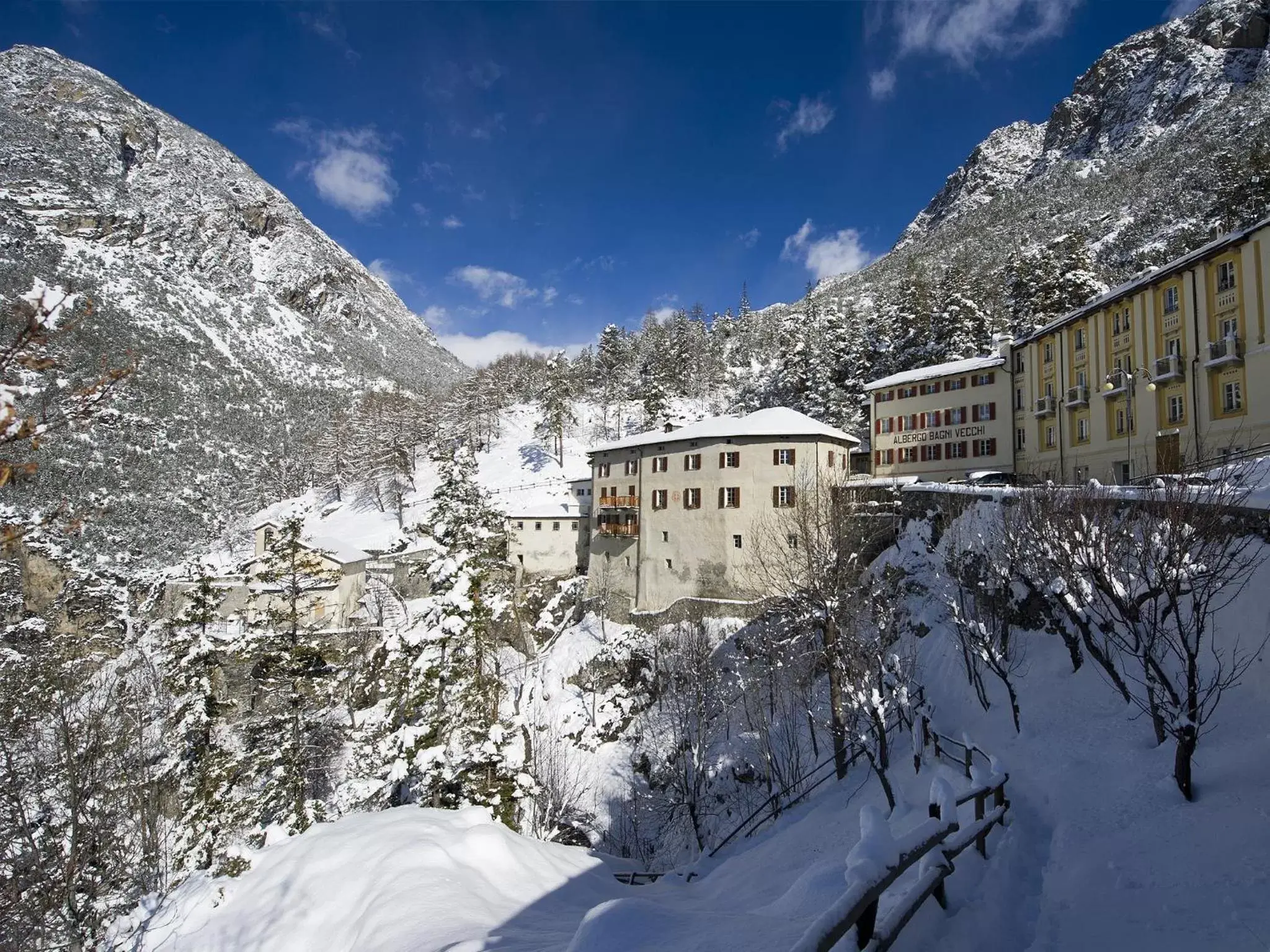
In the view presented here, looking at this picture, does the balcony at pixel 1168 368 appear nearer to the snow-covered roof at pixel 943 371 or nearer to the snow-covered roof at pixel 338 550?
the snow-covered roof at pixel 943 371

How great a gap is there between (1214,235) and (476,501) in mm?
62037

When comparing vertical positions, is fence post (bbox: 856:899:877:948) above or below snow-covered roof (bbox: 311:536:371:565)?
above

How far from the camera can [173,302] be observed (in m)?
118

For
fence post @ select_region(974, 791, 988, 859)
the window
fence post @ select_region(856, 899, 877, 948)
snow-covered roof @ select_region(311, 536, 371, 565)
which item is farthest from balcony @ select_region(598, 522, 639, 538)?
fence post @ select_region(856, 899, 877, 948)

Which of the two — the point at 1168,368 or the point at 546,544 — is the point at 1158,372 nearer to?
the point at 1168,368

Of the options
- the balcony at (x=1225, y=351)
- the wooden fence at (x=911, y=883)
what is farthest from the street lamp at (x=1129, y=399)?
the wooden fence at (x=911, y=883)

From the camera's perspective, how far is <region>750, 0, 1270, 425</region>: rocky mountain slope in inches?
1957

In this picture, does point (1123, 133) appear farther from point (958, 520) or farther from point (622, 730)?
point (622, 730)

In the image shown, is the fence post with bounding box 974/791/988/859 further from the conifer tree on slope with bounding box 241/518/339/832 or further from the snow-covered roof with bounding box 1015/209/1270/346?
the snow-covered roof with bounding box 1015/209/1270/346

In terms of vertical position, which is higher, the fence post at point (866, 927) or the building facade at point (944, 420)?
the building facade at point (944, 420)

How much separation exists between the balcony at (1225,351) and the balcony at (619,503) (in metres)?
30.0

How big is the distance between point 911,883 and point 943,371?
4177 centimetres

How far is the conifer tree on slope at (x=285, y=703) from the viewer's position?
21.3 metres

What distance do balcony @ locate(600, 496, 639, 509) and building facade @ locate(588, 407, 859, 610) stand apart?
86 mm
